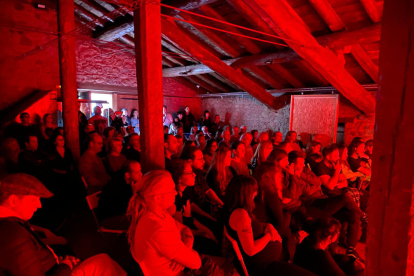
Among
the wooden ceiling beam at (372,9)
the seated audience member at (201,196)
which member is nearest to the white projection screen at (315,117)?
the wooden ceiling beam at (372,9)

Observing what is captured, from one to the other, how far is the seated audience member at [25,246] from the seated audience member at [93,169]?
1.84 meters

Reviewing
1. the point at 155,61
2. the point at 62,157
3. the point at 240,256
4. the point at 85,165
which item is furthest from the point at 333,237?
the point at 62,157

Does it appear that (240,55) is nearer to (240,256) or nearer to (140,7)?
(140,7)

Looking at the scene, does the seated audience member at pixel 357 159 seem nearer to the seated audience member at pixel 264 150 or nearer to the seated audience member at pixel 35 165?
the seated audience member at pixel 264 150

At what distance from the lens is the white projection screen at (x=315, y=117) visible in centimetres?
715

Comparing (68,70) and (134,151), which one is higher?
(68,70)

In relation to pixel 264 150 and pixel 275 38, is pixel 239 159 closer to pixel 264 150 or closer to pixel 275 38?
pixel 264 150

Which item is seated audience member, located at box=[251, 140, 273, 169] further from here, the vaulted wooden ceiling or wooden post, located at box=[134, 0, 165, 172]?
wooden post, located at box=[134, 0, 165, 172]

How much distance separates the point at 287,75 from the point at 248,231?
6.45 m

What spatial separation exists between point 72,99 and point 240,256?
399cm

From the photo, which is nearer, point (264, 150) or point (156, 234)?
point (156, 234)

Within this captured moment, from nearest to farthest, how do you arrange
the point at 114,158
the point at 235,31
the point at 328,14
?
the point at 114,158, the point at 328,14, the point at 235,31

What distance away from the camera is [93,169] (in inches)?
143

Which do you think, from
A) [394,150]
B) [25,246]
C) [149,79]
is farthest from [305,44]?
[25,246]
